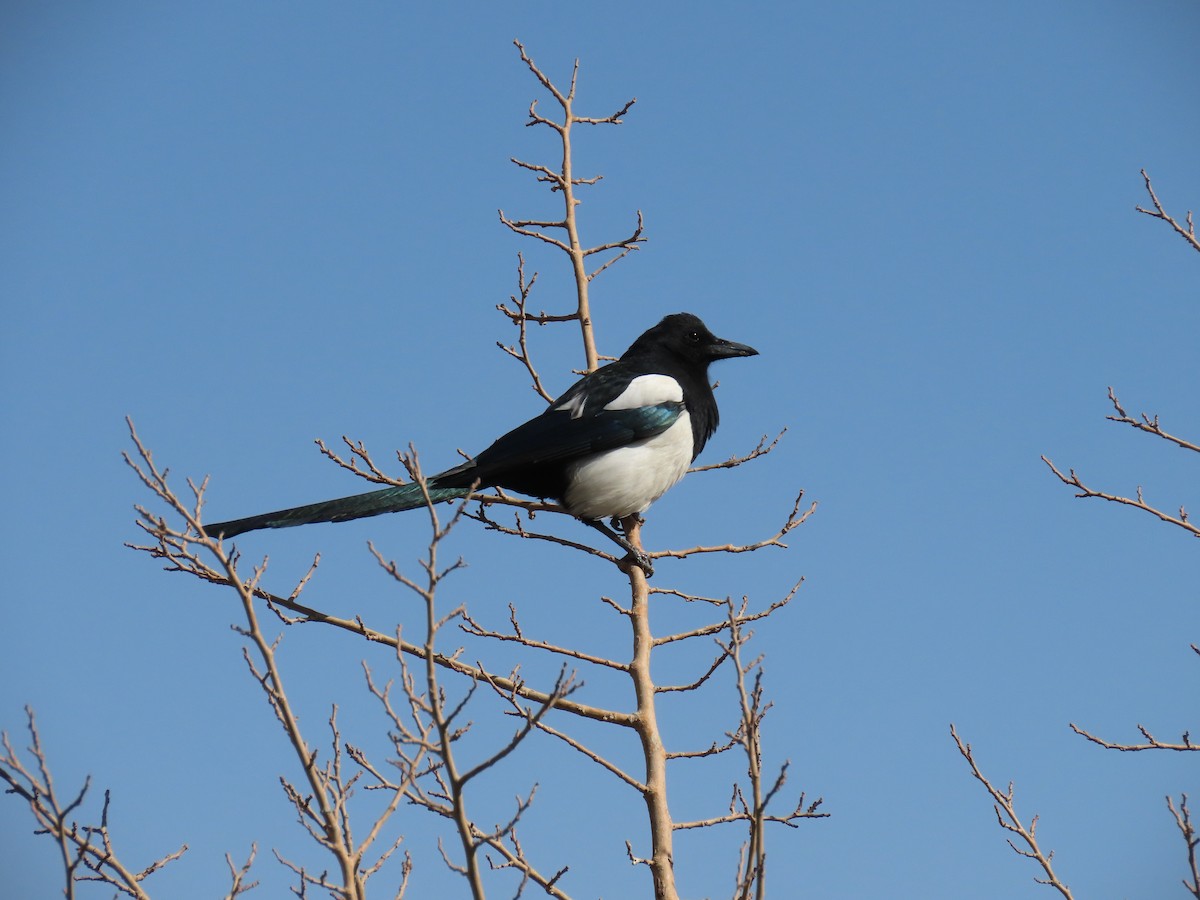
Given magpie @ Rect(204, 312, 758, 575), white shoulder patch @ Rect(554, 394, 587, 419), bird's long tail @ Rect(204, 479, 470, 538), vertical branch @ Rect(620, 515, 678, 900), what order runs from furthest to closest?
white shoulder patch @ Rect(554, 394, 587, 419) → magpie @ Rect(204, 312, 758, 575) → bird's long tail @ Rect(204, 479, 470, 538) → vertical branch @ Rect(620, 515, 678, 900)

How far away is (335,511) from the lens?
16.0 feet

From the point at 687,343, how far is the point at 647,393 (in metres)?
0.75

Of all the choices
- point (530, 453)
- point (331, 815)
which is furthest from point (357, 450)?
point (331, 815)

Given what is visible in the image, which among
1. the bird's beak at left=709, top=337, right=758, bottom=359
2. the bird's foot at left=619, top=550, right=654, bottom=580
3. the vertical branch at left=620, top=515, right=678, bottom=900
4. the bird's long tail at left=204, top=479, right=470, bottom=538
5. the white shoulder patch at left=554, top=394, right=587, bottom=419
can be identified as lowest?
the vertical branch at left=620, top=515, right=678, bottom=900

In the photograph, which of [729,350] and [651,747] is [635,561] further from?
→ [729,350]

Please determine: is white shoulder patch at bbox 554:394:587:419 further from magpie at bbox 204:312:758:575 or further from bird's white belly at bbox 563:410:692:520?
bird's white belly at bbox 563:410:692:520

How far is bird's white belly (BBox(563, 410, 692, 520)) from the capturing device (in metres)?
5.45

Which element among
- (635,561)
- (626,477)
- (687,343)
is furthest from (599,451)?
(687,343)

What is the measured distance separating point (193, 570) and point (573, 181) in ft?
9.56

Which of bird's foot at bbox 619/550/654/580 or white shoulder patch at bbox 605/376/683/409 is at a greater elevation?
white shoulder patch at bbox 605/376/683/409

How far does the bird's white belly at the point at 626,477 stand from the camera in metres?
5.45

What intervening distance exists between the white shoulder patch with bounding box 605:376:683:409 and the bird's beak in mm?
564

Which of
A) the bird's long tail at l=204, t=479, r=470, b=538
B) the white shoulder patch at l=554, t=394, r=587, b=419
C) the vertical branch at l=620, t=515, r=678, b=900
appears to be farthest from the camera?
the white shoulder patch at l=554, t=394, r=587, b=419

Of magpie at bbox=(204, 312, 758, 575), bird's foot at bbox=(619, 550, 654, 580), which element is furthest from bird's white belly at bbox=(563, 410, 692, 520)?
bird's foot at bbox=(619, 550, 654, 580)
